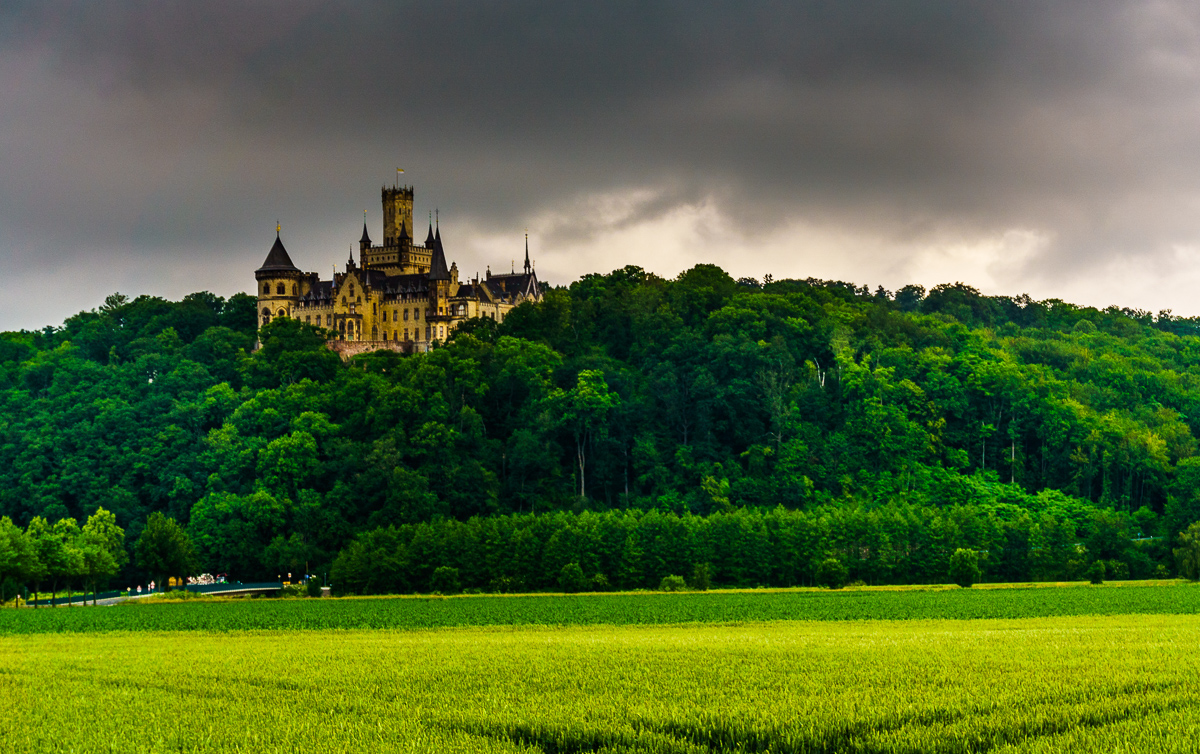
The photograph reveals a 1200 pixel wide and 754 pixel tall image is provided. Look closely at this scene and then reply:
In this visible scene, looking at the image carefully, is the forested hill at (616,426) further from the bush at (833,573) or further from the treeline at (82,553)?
the bush at (833,573)

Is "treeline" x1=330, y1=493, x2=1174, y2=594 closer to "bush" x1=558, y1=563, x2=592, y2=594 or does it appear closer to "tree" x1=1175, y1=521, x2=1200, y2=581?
"bush" x1=558, y1=563, x2=592, y2=594

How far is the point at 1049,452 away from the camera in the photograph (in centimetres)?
10838

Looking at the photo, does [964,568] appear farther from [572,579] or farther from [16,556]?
[16,556]

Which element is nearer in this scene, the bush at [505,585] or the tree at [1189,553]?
the bush at [505,585]

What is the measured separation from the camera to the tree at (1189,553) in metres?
84.7

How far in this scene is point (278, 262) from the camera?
164m

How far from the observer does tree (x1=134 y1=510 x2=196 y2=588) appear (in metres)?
89.2

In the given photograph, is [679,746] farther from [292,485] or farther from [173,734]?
[292,485]

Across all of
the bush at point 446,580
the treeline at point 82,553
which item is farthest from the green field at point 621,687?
the treeline at point 82,553

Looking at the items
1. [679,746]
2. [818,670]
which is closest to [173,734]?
[679,746]

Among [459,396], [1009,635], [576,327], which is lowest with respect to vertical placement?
[1009,635]

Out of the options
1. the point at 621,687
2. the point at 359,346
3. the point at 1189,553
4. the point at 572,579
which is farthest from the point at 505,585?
the point at 359,346

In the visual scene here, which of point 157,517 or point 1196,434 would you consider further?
point 1196,434

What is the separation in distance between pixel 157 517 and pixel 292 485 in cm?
1136
